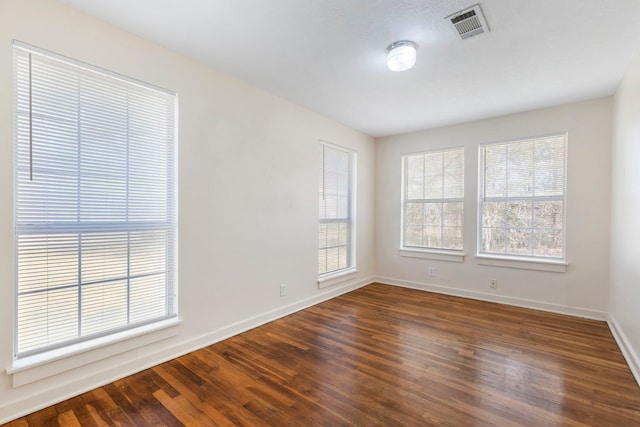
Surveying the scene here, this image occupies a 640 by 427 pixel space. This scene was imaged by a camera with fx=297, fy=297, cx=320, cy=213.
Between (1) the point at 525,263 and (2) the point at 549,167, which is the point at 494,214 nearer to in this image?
(1) the point at 525,263

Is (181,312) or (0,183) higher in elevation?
(0,183)

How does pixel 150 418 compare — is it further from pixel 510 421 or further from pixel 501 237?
pixel 501 237

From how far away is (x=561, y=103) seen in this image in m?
3.52

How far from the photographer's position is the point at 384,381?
2133 millimetres

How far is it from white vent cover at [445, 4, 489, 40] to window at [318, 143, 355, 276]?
2.27 metres

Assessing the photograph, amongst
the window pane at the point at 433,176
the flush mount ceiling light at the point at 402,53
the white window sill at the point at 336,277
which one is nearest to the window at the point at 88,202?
the flush mount ceiling light at the point at 402,53

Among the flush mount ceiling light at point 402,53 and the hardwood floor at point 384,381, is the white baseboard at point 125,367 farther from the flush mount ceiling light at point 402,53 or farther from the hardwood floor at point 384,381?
the flush mount ceiling light at point 402,53

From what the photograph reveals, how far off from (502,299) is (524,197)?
54.4 inches

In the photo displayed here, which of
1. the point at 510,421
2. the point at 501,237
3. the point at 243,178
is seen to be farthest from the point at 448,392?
the point at 501,237

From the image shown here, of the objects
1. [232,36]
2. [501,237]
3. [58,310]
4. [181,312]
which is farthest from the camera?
[501,237]

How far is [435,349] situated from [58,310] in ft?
9.47

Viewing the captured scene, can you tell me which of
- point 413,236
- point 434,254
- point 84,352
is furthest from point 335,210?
point 84,352

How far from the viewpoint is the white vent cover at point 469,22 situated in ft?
6.24

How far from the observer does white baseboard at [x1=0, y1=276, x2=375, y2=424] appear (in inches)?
69.9
